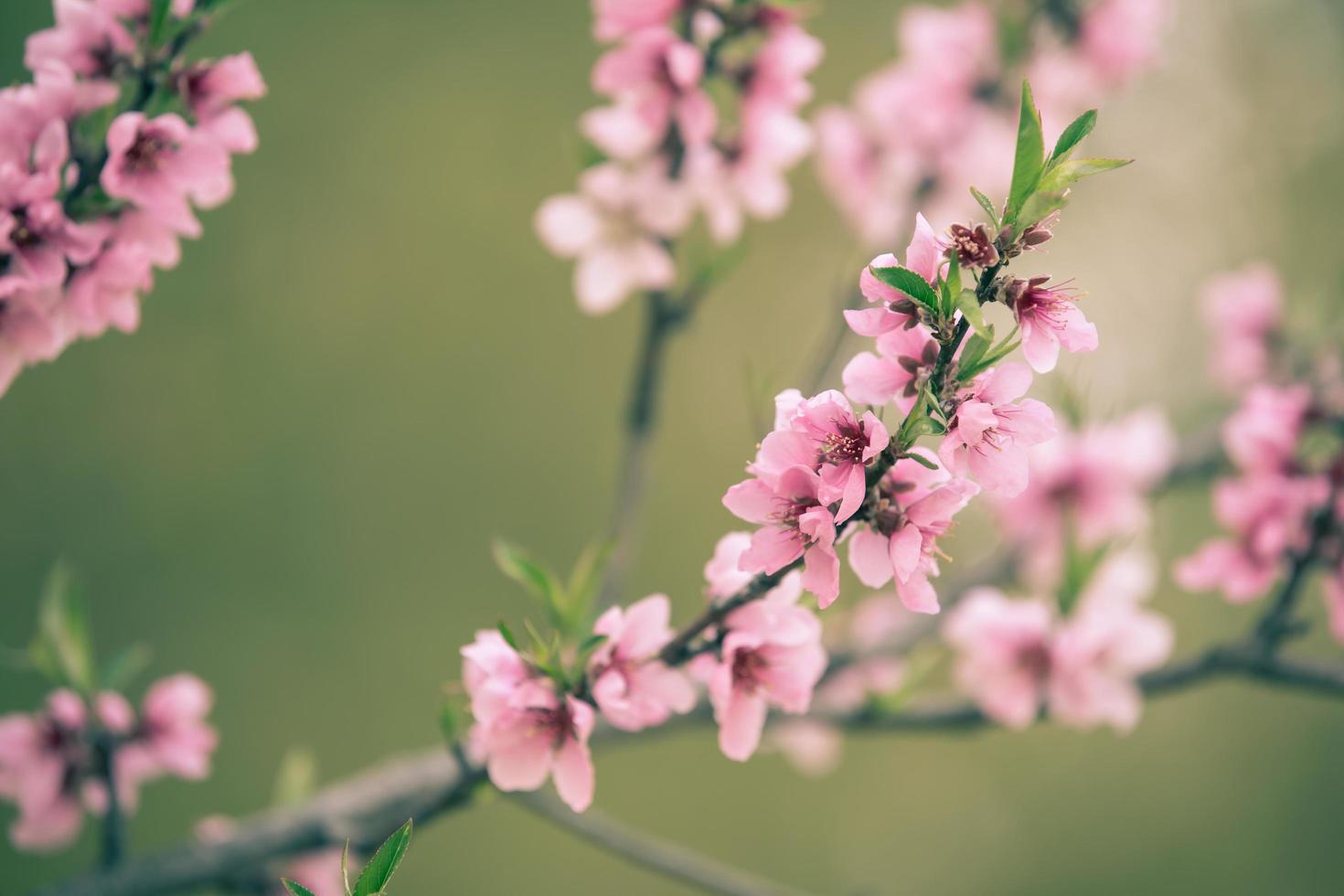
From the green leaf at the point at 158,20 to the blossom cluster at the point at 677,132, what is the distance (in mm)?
450

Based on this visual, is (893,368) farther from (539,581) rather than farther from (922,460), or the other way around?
(539,581)

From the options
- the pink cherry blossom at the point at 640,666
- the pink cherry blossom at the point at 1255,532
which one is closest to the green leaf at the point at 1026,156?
the pink cherry blossom at the point at 640,666

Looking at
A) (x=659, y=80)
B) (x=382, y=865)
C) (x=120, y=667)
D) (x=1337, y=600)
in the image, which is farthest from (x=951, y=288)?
(x=120, y=667)

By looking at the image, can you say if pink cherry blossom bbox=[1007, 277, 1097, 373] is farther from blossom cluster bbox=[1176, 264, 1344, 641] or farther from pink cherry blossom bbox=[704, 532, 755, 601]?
blossom cluster bbox=[1176, 264, 1344, 641]

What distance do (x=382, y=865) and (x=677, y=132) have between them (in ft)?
3.08

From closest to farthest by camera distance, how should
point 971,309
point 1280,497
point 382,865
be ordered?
→ point 971,309 < point 382,865 < point 1280,497

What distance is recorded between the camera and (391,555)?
14.6 feet

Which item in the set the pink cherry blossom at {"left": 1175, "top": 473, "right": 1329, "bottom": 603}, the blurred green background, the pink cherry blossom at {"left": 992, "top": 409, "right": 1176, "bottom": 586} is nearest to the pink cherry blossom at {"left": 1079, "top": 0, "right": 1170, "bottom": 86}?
the pink cherry blossom at {"left": 992, "top": 409, "right": 1176, "bottom": 586}

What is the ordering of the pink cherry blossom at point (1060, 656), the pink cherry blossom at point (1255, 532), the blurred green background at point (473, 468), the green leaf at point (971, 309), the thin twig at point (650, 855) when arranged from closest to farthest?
the green leaf at point (971, 309), the thin twig at point (650, 855), the pink cherry blossom at point (1255, 532), the pink cherry blossom at point (1060, 656), the blurred green background at point (473, 468)

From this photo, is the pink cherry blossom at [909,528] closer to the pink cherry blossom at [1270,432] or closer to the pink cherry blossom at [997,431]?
the pink cherry blossom at [997,431]

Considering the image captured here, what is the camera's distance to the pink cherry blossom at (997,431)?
2.16 ft

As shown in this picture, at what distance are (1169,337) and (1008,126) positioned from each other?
166 inches

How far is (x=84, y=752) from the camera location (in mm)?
1194

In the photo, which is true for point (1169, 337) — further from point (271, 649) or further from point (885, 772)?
point (271, 649)
